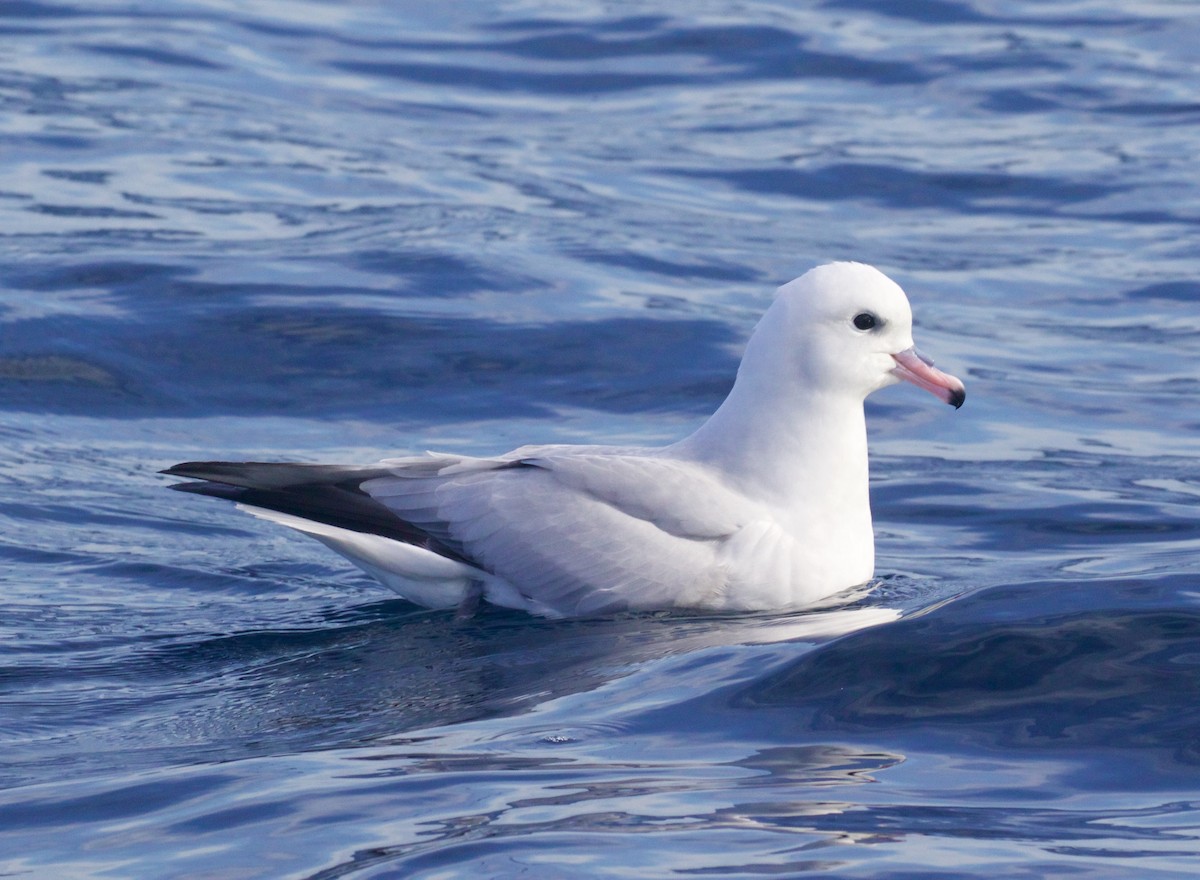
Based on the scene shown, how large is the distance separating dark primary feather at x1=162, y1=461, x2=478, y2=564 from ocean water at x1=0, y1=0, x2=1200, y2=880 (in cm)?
34

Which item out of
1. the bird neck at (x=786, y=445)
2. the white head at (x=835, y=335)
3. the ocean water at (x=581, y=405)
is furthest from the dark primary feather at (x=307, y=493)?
the white head at (x=835, y=335)

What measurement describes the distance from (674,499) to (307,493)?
4.02 feet

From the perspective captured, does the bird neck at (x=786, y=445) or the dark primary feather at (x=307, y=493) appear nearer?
the dark primary feather at (x=307, y=493)

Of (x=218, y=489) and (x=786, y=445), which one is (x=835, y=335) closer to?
(x=786, y=445)

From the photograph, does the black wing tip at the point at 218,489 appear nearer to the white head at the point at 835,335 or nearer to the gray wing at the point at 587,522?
the gray wing at the point at 587,522

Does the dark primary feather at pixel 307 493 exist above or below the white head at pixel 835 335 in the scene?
below

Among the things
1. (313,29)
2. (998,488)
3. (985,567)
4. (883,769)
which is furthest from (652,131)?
(883,769)

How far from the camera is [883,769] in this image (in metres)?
4.63

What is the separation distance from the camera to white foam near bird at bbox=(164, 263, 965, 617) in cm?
628

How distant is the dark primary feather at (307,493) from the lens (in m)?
6.36

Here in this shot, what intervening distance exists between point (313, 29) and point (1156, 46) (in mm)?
7551

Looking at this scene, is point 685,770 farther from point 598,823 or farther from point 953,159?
point 953,159

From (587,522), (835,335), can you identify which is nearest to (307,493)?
(587,522)

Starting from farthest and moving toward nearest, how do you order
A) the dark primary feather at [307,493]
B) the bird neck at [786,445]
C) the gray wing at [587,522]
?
the bird neck at [786,445]
the dark primary feather at [307,493]
the gray wing at [587,522]
